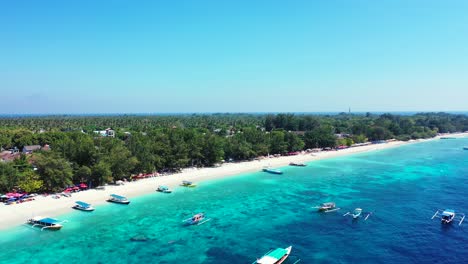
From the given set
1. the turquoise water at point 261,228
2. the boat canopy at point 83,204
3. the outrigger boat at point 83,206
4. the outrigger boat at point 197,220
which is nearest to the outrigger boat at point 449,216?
the turquoise water at point 261,228

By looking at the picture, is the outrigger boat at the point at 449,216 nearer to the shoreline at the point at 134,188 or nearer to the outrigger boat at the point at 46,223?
the shoreline at the point at 134,188

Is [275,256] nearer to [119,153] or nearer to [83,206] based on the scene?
[83,206]

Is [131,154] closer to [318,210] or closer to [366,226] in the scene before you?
[318,210]

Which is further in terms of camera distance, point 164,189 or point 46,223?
point 164,189

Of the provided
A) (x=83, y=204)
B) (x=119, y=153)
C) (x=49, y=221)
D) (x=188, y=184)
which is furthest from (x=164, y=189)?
(x=49, y=221)

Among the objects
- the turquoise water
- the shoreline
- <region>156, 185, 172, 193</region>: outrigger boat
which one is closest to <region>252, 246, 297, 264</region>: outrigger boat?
the turquoise water

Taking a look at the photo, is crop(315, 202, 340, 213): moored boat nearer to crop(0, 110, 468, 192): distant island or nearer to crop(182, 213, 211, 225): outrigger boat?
crop(182, 213, 211, 225): outrigger boat
